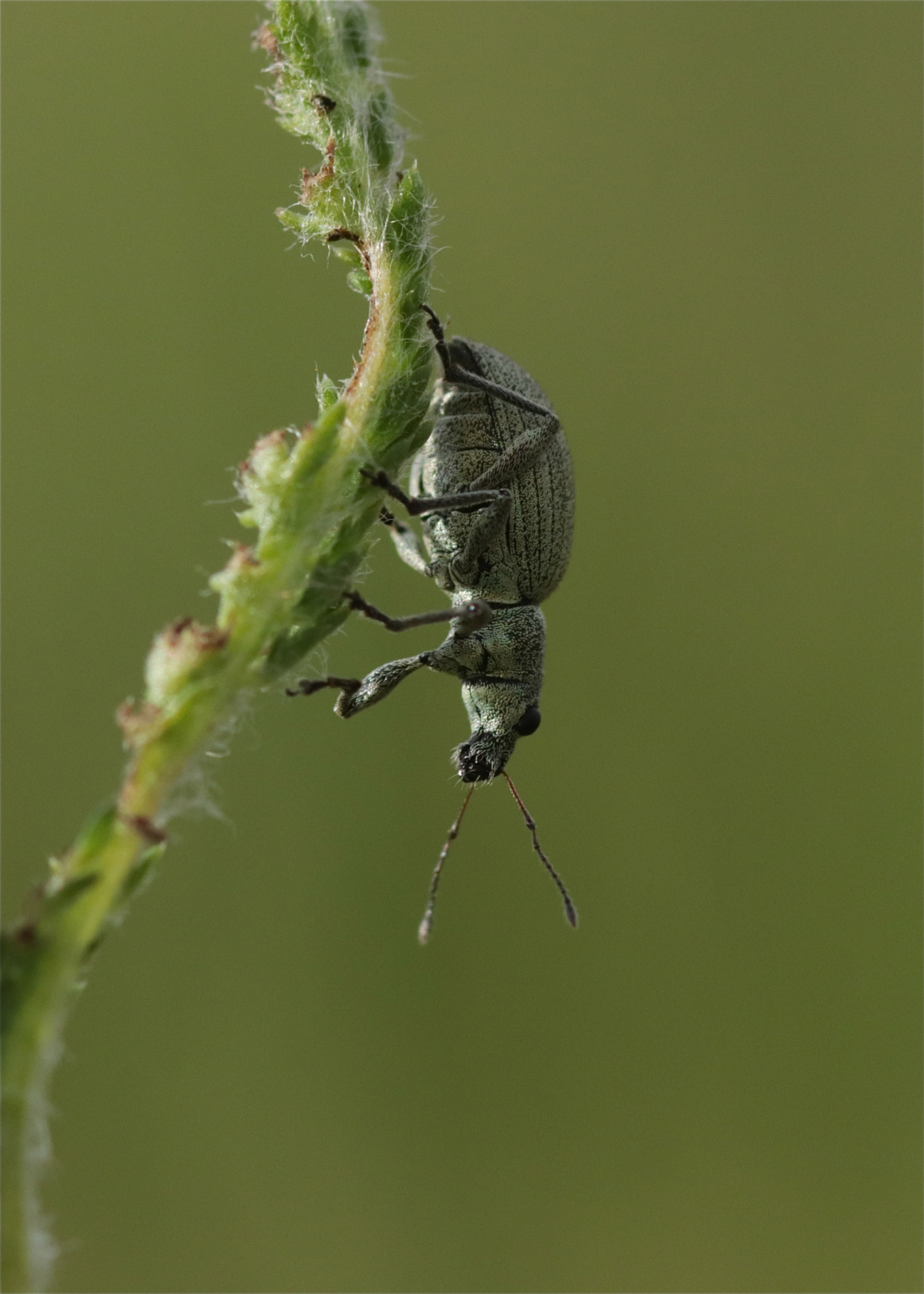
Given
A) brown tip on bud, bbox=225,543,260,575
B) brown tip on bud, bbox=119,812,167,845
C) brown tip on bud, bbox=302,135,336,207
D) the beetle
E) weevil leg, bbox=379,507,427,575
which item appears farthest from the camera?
weevil leg, bbox=379,507,427,575

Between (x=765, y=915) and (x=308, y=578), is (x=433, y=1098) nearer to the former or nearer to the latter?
(x=765, y=915)

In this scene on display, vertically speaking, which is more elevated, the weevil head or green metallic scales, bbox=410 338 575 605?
green metallic scales, bbox=410 338 575 605

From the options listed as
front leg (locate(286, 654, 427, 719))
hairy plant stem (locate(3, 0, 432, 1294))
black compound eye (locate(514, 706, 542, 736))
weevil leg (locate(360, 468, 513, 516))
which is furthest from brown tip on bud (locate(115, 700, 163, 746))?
black compound eye (locate(514, 706, 542, 736))

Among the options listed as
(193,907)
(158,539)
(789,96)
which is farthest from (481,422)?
(789,96)

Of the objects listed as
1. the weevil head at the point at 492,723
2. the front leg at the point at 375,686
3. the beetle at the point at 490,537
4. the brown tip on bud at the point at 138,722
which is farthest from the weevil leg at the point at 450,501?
the brown tip on bud at the point at 138,722

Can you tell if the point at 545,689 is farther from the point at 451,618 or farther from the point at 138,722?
the point at 138,722

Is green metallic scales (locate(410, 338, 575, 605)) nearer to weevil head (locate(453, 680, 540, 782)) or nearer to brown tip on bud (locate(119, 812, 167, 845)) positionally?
weevil head (locate(453, 680, 540, 782))
